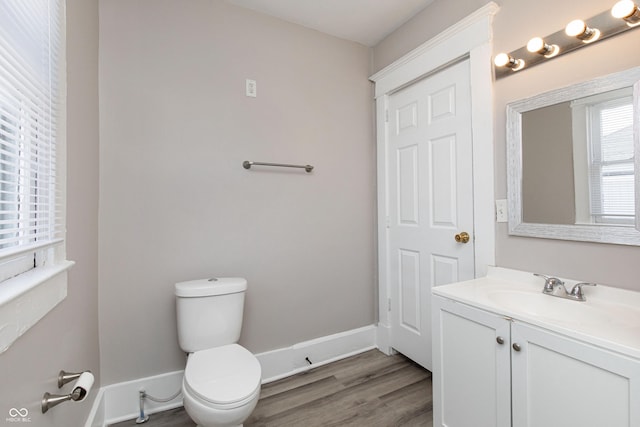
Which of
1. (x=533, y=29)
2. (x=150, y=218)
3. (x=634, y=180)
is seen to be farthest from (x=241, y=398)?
(x=533, y=29)

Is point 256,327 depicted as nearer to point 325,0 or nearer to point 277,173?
point 277,173

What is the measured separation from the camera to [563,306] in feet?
4.02

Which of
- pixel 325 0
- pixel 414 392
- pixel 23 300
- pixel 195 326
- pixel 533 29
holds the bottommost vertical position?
pixel 414 392

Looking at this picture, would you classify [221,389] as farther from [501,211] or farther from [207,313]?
[501,211]

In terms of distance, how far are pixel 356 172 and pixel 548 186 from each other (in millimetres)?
1293

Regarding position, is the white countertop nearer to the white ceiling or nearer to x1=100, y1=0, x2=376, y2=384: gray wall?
x1=100, y1=0, x2=376, y2=384: gray wall

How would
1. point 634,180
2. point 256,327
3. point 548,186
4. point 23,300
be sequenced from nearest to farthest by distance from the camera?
point 23,300
point 634,180
point 548,186
point 256,327

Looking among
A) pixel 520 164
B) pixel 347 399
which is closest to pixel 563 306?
pixel 520 164

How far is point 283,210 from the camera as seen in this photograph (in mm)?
2086

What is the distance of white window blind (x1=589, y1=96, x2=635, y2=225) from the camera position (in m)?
Result: 1.16

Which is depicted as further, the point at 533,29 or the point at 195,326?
the point at 195,326

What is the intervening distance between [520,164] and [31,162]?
197 cm

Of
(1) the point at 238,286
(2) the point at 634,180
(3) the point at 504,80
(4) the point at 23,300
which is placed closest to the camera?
(4) the point at 23,300

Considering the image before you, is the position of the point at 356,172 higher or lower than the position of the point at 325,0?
lower
